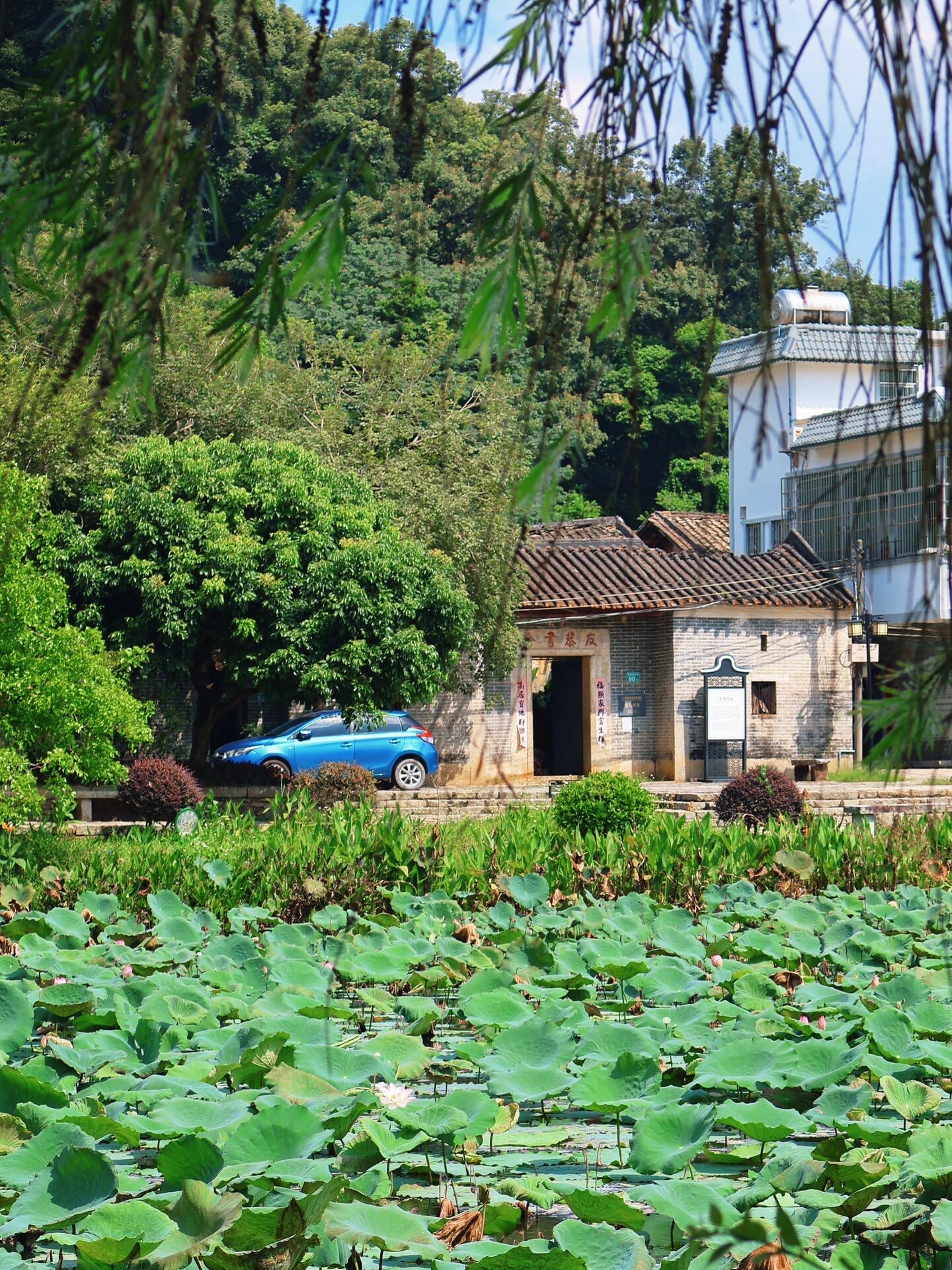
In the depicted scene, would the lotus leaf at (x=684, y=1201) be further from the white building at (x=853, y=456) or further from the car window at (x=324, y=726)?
the car window at (x=324, y=726)

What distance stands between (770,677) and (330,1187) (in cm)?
2138

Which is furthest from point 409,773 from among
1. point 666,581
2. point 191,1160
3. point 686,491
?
point 191,1160

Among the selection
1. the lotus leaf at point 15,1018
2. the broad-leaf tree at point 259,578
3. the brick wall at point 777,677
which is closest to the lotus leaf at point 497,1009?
the lotus leaf at point 15,1018

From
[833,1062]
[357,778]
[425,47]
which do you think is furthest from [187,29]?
[357,778]

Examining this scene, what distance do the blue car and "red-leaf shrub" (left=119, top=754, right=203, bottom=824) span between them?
454cm

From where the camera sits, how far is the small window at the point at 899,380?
5.70 ft

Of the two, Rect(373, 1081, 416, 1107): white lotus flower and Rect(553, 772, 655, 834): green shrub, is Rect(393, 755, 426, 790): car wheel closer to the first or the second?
Rect(553, 772, 655, 834): green shrub

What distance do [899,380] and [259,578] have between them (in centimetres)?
1523

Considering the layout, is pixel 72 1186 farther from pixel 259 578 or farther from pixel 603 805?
pixel 259 578

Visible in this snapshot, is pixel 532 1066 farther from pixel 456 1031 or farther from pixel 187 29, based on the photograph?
pixel 187 29

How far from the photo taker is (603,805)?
11.8 metres

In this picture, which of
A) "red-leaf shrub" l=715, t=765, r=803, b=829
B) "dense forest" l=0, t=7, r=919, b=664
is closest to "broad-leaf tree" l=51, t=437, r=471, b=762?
"red-leaf shrub" l=715, t=765, r=803, b=829

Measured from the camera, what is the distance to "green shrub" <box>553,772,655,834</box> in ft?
38.7

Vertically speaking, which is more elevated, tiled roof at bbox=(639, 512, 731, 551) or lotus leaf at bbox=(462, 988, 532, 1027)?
tiled roof at bbox=(639, 512, 731, 551)
